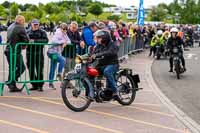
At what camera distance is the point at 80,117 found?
915cm

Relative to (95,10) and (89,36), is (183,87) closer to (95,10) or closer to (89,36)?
(89,36)

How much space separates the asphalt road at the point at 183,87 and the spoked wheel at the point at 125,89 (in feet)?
3.52

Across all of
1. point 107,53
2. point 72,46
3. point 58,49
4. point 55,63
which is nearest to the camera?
point 107,53

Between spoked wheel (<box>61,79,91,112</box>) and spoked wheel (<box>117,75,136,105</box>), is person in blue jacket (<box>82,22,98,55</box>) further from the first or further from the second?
spoked wheel (<box>61,79,91,112</box>)

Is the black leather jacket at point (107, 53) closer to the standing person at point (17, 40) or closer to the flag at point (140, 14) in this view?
the standing person at point (17, 40)

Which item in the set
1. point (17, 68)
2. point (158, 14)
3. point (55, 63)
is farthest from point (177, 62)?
point (158, 14)

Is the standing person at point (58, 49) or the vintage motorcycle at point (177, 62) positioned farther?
the vintage motorcycle at point (177, 62)

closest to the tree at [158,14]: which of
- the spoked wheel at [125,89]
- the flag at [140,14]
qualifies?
the flag at [140,14]

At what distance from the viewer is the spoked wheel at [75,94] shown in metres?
9.52

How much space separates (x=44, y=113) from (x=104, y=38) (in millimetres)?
1925

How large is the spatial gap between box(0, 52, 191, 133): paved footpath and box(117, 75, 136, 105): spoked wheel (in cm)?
16

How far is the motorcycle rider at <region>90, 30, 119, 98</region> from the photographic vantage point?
33.0 feet

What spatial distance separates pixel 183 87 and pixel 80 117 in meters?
5.85

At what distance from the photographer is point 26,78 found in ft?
41.2
